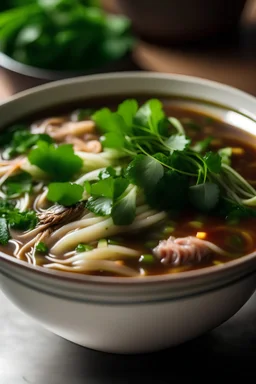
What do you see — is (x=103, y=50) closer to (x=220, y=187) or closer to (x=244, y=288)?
(x=220, y=187)


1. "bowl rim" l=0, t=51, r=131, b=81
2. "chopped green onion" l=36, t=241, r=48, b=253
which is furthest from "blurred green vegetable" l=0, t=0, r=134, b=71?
"chopped green onion" l=36, t=241, r=48, b=253

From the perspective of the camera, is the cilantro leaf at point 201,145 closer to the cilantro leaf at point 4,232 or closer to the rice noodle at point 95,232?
the rice noodle at point 95,232

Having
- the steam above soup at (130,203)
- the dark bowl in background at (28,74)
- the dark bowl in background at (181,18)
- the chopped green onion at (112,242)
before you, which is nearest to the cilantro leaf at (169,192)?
the steam above soup at (130,203)

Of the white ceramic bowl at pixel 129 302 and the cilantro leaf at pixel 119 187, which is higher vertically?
the cilantro leaf at pixel 119 187

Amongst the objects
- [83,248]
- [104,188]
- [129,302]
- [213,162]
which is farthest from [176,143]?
[129,302]

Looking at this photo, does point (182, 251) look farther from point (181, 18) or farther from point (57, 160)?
point (181, 18)

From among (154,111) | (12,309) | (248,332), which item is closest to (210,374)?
(248,332)
